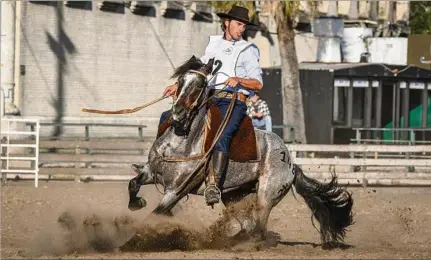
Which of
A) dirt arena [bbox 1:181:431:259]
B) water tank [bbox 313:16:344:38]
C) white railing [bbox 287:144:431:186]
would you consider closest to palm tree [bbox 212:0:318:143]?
white railing [bbox 287:144:431:186]

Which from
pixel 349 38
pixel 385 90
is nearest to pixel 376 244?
pixel 385 90

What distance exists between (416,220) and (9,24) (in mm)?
12455

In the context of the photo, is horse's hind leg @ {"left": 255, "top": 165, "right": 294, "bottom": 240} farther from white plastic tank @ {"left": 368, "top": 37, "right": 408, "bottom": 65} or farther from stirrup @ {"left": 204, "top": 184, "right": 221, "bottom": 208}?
white plastic tank @ {"left": 368, "top": 37, "right": 408, "bottom": 65}

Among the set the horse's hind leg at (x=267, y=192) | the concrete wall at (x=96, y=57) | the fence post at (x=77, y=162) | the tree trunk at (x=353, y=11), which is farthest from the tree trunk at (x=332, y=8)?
the horse's hind leg at (x=267, y=192)

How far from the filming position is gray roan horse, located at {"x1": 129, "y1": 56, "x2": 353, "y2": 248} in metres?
10.2

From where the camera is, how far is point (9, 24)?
2420 centimetres

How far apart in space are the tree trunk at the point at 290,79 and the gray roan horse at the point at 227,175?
48.5ft

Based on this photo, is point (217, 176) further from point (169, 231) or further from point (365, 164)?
point (365, 164)

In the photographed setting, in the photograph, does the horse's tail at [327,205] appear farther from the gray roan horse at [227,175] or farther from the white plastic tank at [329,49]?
the white plastic tank at [329,49]

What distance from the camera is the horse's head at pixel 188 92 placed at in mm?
10035

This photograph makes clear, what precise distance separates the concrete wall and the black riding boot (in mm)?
16107

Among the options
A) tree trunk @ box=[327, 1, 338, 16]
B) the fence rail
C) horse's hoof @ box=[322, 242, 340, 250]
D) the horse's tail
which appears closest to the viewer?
horse's hoof @ box=[322, 242, 340, 250]

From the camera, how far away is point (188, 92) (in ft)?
33.1

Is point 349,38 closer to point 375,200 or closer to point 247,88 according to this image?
point 375,200
